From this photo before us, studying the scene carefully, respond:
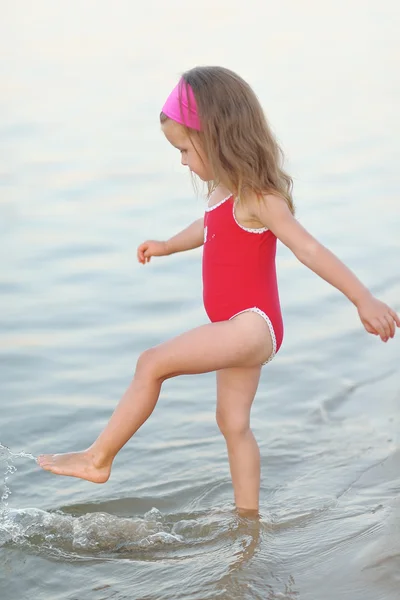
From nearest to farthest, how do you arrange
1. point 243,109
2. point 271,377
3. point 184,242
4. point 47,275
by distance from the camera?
point 243,109 → point 184,242 → point 271,377 → point 47,275

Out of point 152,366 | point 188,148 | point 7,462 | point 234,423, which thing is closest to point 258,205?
point 188,148

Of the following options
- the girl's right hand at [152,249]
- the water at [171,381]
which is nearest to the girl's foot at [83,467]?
the water at [171,381]

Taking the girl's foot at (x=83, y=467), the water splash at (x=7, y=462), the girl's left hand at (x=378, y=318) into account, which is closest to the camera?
the girl's left hand at (x=378, y=318)

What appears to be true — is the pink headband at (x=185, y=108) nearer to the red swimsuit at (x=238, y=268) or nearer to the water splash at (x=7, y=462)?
the red swimsuit at (x=238, y=268)

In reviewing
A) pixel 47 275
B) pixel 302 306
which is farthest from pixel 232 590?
pixel 47 275

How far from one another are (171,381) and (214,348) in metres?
2.08

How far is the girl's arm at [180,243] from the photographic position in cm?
410

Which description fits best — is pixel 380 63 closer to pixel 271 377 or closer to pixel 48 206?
pixel 48 206

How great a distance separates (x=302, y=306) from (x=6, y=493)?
284 centimetres

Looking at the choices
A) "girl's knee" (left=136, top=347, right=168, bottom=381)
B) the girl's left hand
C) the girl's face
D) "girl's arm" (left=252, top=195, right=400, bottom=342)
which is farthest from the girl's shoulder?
"girl's knee" (left=136, top=347, right=168, bottom=381)

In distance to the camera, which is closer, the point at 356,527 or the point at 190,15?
the point at 356,527

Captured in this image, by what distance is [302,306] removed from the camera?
679 centimetres

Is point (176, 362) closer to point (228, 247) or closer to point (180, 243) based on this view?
point (228, 247)

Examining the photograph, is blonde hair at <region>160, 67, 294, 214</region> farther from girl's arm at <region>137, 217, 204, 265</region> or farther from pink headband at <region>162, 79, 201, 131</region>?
girl's arm at <region>137, 217, 204, 265</region>
